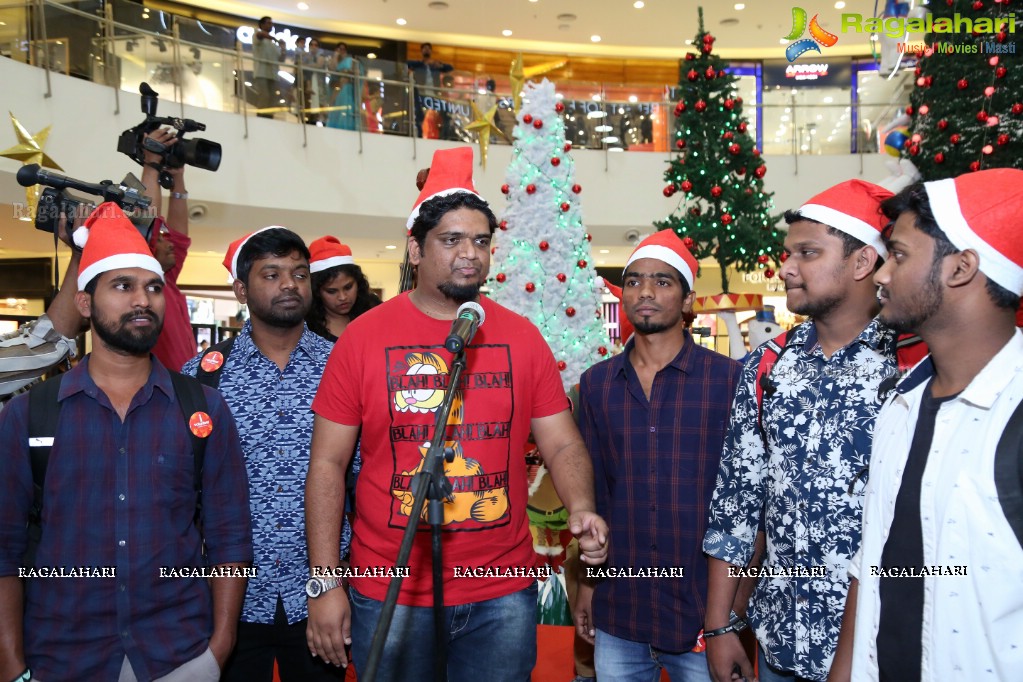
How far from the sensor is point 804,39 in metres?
17.4

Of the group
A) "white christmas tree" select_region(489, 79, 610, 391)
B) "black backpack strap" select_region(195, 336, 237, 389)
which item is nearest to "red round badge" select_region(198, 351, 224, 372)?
"black backpack strap" select_region(195, 336, 237, 389)

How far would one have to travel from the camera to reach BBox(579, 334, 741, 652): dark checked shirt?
2805mm

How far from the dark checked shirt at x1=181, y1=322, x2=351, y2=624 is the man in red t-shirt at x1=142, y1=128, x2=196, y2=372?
84cm

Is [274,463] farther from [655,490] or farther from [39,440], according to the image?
[655,490]

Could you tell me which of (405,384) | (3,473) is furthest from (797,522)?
(3,473)

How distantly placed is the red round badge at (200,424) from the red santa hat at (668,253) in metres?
1.73

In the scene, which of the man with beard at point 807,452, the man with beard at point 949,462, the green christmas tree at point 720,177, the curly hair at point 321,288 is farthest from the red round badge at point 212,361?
the green christmas tree at point 720,177

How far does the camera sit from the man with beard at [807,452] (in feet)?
7.28

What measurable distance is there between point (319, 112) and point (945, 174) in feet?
27.2

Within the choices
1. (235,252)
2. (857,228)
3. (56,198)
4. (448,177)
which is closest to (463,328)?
(448,177)

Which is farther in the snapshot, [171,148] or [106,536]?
[171,148]

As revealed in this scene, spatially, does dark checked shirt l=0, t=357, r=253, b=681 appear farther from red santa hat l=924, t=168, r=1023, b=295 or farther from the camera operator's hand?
red santa hat l=924, t=168, r=1023, b=295

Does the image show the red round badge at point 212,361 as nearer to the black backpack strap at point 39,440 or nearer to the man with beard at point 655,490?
the black backpack strap at point 39,440

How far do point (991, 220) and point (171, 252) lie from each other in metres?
3.51
